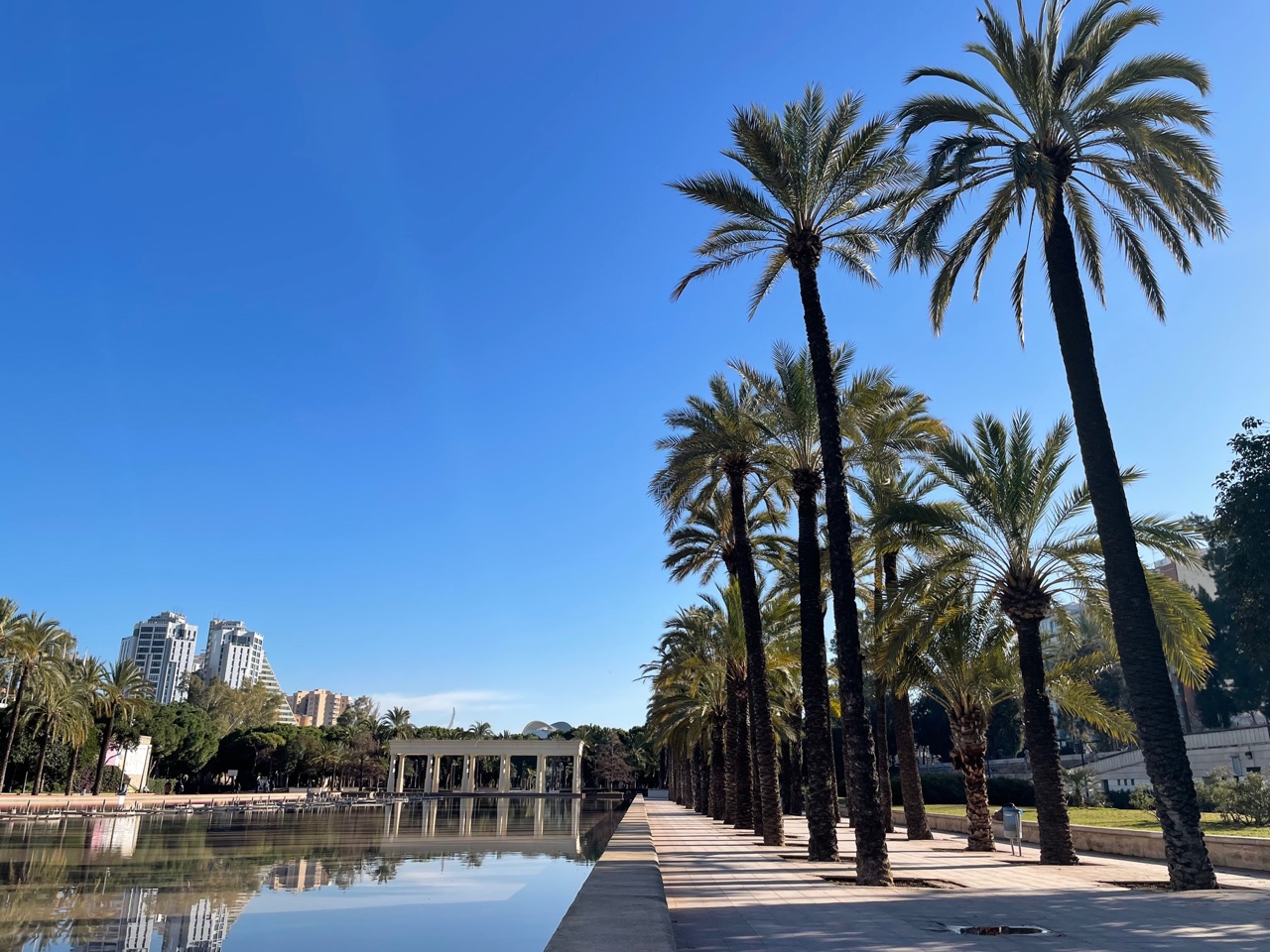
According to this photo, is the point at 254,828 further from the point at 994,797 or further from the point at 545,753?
the point at 545,753

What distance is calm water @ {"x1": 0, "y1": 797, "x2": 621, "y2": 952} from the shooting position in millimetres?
9648

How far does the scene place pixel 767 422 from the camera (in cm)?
2005

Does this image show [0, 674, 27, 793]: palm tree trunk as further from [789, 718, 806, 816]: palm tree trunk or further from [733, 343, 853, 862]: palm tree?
[733, 343, 853, 862]: palm tree

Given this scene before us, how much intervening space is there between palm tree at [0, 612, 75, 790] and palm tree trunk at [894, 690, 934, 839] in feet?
151

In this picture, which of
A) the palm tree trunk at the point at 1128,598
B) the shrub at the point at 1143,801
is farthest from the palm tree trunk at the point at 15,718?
the shrub at the point at 1143,801

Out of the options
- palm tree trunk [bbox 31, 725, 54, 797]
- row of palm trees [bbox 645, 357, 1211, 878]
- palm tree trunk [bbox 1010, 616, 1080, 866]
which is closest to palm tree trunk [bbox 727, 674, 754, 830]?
row of palm trees [bbox 645, 357, 1211, 878]

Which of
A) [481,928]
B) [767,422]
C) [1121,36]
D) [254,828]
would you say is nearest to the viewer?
[481,928]

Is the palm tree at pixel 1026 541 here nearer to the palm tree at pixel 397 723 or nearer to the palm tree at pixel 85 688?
the palm tree at pixel 85 688

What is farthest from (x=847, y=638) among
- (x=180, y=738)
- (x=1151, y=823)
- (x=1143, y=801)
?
(x=180, y=738)

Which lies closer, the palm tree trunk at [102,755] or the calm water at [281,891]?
the calm water at [281,891]

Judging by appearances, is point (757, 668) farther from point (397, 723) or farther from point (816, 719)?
point (397, 723)

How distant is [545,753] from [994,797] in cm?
→ 4907

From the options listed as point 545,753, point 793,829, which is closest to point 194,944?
point 793,829

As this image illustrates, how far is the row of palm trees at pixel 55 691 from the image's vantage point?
156 feet
